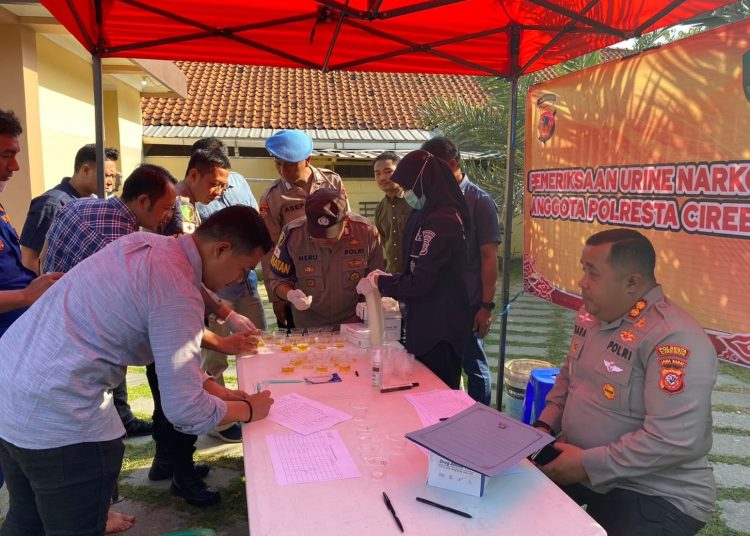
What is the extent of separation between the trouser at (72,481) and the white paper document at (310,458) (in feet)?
1.61

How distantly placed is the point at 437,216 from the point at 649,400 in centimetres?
119

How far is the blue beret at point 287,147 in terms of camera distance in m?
3.68

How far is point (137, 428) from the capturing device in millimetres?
3711

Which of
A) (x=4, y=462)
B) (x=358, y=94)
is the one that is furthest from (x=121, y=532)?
(x=358, y=94)

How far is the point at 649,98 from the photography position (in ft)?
8.57

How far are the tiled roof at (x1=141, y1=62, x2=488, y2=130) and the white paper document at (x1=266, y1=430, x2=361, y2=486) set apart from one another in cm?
1213

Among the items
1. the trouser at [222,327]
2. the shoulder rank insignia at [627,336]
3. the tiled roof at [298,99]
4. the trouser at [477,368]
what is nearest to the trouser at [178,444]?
the trouser at [222,327]

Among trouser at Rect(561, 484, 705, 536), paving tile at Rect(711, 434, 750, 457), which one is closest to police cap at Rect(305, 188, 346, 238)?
trouser at Rect(561, 484, 705, 536)

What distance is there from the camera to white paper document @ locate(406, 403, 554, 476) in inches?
54.9

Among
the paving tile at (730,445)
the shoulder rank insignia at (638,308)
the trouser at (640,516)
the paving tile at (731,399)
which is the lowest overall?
the paving tile at (731,399)

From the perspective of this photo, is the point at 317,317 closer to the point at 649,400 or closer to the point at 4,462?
the point at 4,462

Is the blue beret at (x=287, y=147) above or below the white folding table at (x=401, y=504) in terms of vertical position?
above

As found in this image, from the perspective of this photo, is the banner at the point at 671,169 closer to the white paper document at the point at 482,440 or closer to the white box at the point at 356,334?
the white paper document at the point at 482,440

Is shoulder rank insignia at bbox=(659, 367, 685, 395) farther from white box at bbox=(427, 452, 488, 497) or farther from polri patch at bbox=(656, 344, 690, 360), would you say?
white box at bbox=(427, 452, 488, 497)
